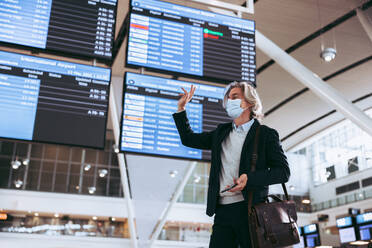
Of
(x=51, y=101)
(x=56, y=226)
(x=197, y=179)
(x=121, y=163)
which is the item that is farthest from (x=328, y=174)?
(x=51, y=101)

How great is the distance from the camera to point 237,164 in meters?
3.17

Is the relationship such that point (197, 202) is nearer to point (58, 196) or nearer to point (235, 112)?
point (58, 196)

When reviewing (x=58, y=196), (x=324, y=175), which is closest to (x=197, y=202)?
(x=58, y=196)

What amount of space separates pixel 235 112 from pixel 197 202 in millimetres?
31179

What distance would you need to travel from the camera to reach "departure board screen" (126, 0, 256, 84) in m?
7.32

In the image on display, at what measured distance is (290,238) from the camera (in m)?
2.80

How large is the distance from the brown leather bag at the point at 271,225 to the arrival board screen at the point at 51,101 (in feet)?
13.6

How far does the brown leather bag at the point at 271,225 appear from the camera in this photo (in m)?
2.73

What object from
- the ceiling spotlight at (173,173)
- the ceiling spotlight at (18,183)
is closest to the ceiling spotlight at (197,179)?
the ceiling spotlight at (18,183)

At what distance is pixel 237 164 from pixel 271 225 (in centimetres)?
56

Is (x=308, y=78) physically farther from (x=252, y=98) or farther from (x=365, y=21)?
(x=252, y=98)

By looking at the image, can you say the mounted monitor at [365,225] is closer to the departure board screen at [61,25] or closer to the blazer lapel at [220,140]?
the departure board screen at [61,25]

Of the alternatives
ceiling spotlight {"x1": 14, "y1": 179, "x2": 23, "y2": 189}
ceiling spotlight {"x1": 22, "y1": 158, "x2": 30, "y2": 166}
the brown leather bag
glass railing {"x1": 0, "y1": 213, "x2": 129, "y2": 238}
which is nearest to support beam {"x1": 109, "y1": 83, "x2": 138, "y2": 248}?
glass railing {"x1": 0, "y1": 213, "x2": 129, "y2": 238}

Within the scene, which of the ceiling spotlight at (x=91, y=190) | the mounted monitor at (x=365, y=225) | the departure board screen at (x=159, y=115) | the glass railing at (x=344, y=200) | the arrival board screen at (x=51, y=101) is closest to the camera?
the arrival board screen at (x=51, y=101)
